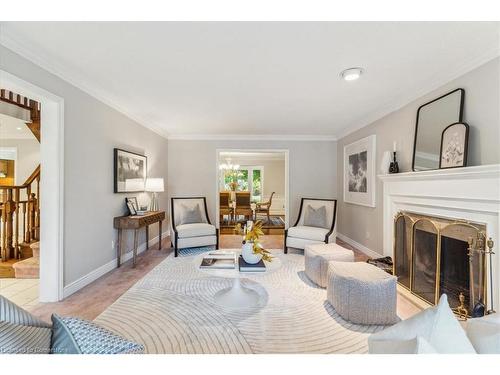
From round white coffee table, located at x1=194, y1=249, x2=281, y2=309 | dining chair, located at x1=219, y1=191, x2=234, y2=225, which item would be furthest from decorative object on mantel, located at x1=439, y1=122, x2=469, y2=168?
dining chair, located at x1=219, y1=191, x2=234, y2=225

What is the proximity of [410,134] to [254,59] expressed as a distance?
2.13 meters

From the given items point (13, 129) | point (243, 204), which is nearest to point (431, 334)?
point (243, 204)

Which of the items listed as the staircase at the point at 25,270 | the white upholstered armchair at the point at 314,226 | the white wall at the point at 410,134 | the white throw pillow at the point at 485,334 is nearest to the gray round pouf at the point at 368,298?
the white throw pillow at the point at 485,334

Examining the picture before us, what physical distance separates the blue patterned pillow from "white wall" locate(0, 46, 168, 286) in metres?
2.02

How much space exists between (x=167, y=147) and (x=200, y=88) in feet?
9.34

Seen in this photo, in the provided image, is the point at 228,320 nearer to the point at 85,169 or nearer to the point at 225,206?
the point at 85,169

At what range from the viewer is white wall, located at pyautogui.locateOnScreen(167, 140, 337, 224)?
533 centimetres

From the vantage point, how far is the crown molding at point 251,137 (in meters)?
5.25

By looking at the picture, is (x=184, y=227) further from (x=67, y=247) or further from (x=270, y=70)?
(x=270, y=70)

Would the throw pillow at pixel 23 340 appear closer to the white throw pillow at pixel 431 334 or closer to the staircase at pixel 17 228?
the white throw pillow at pixel 431 334

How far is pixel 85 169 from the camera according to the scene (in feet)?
8.95

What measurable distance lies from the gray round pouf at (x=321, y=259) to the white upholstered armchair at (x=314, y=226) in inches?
32.6
